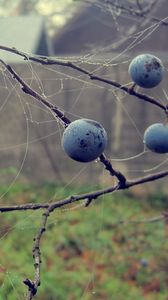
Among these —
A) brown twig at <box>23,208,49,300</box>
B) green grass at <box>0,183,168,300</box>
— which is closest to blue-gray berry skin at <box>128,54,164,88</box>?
brown twig at <box>23,208,49,300</box>

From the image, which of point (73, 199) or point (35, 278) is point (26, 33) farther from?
point (35, 278)

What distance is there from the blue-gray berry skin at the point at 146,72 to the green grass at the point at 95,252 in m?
1.83

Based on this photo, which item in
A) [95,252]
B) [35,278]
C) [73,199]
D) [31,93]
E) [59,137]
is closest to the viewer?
[35,278]

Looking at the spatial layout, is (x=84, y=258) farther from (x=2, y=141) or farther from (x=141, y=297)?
(x=2, y=141)

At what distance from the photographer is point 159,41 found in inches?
425

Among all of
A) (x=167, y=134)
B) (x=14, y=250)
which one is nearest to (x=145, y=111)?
(x=14, y=250)

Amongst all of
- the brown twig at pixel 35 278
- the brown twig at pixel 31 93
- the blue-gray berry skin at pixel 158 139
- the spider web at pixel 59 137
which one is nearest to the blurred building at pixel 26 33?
the spider web at pixel 59 137

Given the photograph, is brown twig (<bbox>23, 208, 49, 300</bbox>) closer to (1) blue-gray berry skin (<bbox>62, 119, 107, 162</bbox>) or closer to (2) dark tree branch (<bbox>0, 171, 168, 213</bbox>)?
(2) dark tree branch (<bbox>0, 171, 168, 213</bbox>)

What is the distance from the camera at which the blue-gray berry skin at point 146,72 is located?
1.29 metres

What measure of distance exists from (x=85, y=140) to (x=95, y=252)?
3.07m

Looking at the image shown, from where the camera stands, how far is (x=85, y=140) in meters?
1.06

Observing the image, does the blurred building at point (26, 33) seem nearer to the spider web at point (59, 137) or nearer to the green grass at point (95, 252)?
the spider web at point (59, 137)

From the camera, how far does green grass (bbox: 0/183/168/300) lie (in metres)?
3.44

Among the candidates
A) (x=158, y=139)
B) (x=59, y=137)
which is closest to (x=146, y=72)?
(x=158, y=139)
